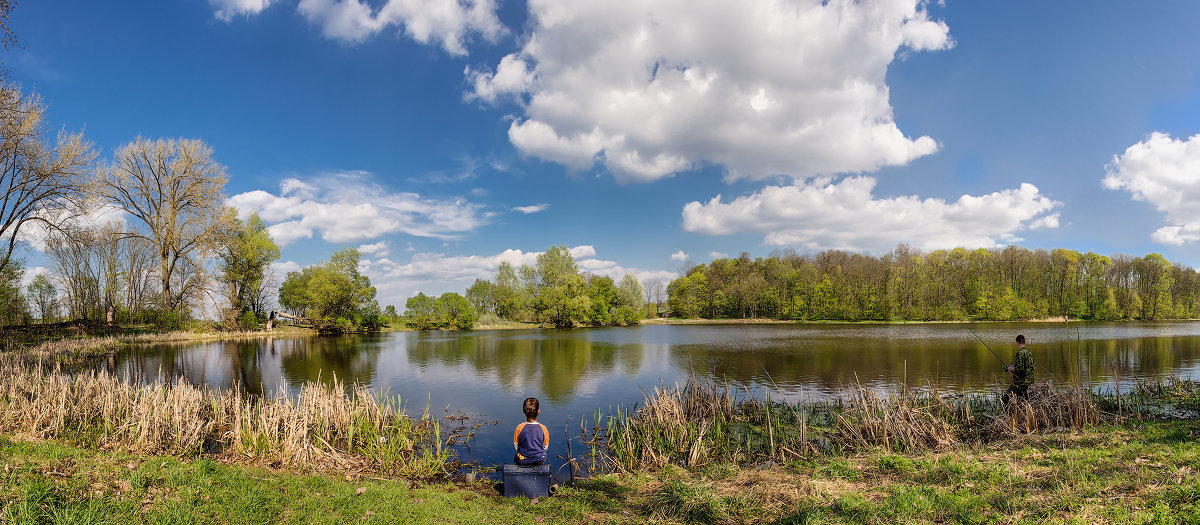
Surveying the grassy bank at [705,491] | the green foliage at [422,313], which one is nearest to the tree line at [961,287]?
the green foliage at [422,313]

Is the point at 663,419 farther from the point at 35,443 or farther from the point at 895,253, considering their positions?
the point at 895,253

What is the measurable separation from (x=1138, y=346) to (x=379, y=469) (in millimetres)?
41653

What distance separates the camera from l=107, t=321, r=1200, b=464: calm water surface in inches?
609

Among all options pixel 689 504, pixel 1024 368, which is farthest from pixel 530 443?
pixel 1024 368

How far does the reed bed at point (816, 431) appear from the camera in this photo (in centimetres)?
852

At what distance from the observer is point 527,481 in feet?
22.4

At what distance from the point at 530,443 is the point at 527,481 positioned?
0.52 meters

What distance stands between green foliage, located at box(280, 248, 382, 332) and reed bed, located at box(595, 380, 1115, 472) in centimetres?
4854

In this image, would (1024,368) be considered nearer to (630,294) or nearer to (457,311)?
(457,311)

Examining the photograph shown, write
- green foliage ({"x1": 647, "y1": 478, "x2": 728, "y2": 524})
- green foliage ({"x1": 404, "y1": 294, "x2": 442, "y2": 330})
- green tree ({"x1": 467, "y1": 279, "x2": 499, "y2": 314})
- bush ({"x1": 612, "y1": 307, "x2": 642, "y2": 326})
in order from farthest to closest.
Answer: green tree ({"x1": 467, "y1": 279, "x2": 499, "y2": 314})
bush ({"x1": 612, "y1": 307, "x2": 642, "y2": 326})
green foliage ({"x1": 404, "y1": 294, "x2": 442, "y2": 330})
green foliage ({"x1": 647, "y1": 478, "x2": 728, "y2": 524})

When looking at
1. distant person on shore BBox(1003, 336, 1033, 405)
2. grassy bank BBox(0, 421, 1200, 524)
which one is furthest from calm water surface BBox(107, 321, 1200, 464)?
grassy bank BBox(0, 421, 1200, 524)

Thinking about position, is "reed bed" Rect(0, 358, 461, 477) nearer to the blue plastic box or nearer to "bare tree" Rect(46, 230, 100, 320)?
the blue plastic box

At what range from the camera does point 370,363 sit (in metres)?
A: 26.1

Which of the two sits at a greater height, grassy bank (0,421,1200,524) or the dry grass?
grassy bank (0,421,1200,524)
